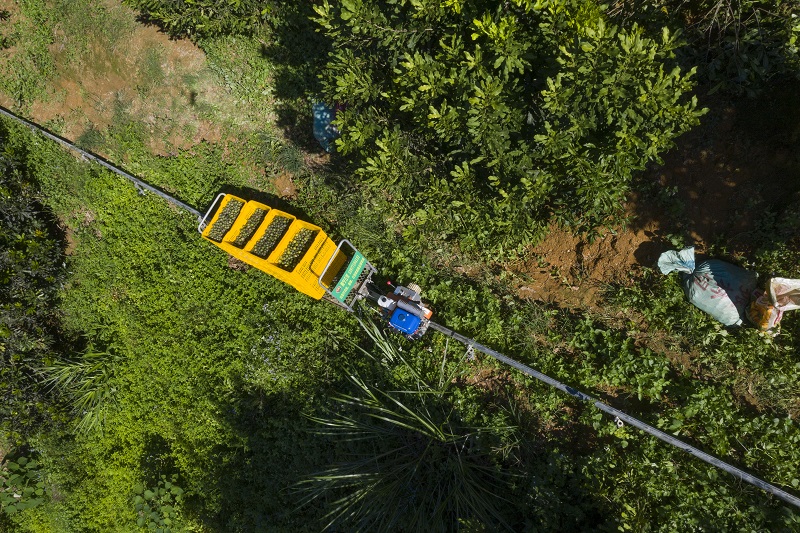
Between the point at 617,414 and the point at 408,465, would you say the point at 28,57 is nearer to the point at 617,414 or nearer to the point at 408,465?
the point at 408,465

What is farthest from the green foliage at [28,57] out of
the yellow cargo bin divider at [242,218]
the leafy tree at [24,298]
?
the yellow cargo bin divider at [242,218]

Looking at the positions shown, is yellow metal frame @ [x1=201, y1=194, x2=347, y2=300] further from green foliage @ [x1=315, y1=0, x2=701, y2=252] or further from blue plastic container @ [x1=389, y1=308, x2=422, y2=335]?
green foliage @ [x1=315, y1=0, x2=701, y2=252]

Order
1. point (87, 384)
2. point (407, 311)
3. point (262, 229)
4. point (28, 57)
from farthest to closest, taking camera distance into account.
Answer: point (28, 57) < point (87, 384) < point (262, 229) < point (407, 311)

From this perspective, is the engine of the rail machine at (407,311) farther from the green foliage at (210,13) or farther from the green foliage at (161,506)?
the green foliage at (210,13)

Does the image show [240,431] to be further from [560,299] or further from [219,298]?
[560,299]

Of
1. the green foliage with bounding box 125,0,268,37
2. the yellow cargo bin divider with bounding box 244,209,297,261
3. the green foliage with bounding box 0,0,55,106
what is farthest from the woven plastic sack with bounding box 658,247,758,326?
the green foliage with bounding box 0,0,55,106

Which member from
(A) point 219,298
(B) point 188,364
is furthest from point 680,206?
(B) point 188,364

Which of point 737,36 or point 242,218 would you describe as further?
point 242,218

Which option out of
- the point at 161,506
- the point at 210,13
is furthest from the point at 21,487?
the point at 210,13

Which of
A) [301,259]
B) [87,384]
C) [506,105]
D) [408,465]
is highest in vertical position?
[506,105]
